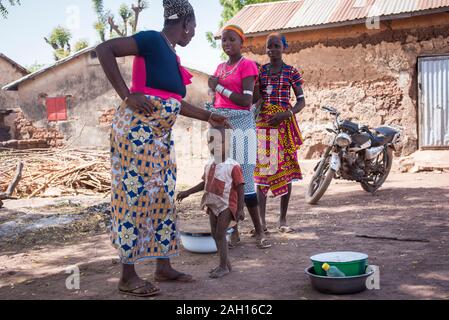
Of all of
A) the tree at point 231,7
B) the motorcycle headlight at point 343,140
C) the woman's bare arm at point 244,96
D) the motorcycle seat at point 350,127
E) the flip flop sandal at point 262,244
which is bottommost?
the flip flop sandal at point 262,244

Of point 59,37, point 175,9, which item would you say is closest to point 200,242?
point 175,9

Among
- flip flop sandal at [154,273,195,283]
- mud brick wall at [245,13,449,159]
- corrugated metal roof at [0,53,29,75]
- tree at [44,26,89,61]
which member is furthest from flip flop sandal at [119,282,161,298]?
tree at [44,26,89,61]

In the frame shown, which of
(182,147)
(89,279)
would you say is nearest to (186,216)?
(89,279)

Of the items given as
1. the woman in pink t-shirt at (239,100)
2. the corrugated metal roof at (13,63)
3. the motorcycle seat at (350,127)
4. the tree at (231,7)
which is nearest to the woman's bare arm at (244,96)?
the woman in pink t-shirt at (239,100)

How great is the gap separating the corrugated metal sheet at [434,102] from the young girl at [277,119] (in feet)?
20.0

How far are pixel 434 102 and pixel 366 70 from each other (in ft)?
4.78

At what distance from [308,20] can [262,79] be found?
6372 millimetres

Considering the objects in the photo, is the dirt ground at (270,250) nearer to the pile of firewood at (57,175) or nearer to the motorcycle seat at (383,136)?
the motorcycle seat at (383,136)

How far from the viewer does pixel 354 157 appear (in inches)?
285

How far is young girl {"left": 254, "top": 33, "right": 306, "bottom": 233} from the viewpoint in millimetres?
5031

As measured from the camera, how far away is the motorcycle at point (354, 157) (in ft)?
22.5

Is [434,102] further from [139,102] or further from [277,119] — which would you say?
[139,102]

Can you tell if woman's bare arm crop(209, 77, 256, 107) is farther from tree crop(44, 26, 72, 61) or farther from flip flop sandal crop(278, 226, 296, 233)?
tree crop(44, 26, 72, 61)

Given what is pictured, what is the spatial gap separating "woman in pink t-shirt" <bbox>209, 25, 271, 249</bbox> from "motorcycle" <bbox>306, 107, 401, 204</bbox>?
2.38 metres
